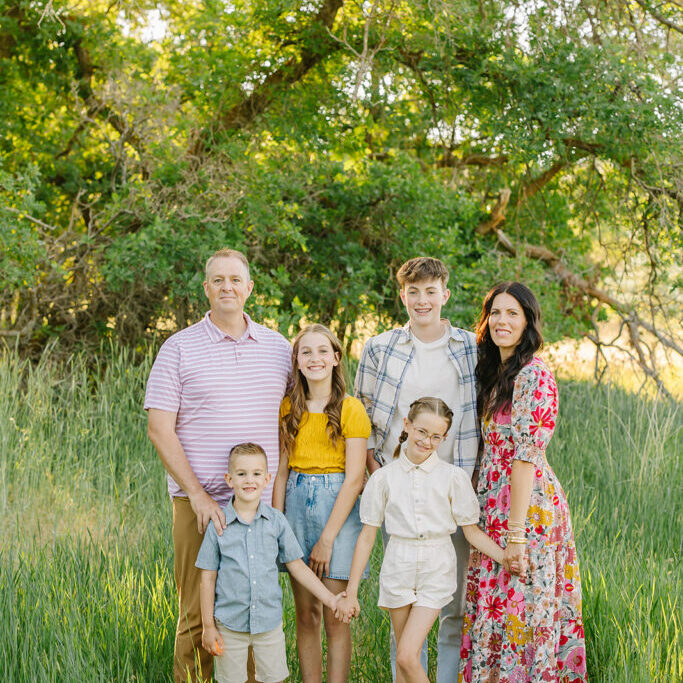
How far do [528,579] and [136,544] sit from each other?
2.47 metres

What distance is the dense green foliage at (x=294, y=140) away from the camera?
7457 mm

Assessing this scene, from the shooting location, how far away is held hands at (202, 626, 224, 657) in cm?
314

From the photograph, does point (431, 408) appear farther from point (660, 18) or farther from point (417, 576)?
point (660, 18)

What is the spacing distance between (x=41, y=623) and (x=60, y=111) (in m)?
7.27

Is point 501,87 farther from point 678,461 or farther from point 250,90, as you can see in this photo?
point 678,461

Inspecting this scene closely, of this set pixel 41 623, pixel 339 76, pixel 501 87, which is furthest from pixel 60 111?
pixel 41 623

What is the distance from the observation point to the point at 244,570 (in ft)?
10.4

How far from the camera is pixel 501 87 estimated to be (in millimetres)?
7918

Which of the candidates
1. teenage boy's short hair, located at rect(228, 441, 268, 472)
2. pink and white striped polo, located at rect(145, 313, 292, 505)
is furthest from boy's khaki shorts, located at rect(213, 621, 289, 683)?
teenage boy's short hair, located at rect(228, 441, 268, 472)

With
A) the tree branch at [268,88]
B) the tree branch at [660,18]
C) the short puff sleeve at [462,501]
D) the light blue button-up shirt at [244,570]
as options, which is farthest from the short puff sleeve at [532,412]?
the tree branch at [660,18]

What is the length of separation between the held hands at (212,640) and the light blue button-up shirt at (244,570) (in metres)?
0.05

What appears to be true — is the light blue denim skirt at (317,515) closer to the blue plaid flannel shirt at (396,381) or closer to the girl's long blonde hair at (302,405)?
the girl's long blonde hair at (302,405)

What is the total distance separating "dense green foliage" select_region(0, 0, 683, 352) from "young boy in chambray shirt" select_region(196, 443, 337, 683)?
414 centimetres

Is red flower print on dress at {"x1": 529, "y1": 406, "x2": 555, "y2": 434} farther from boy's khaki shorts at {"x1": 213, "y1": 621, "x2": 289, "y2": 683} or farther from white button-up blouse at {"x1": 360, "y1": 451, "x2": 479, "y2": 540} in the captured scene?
boy's khaki shorts at {"x1": 213, "y1": 621, "x2": 289, "y2": 683}
